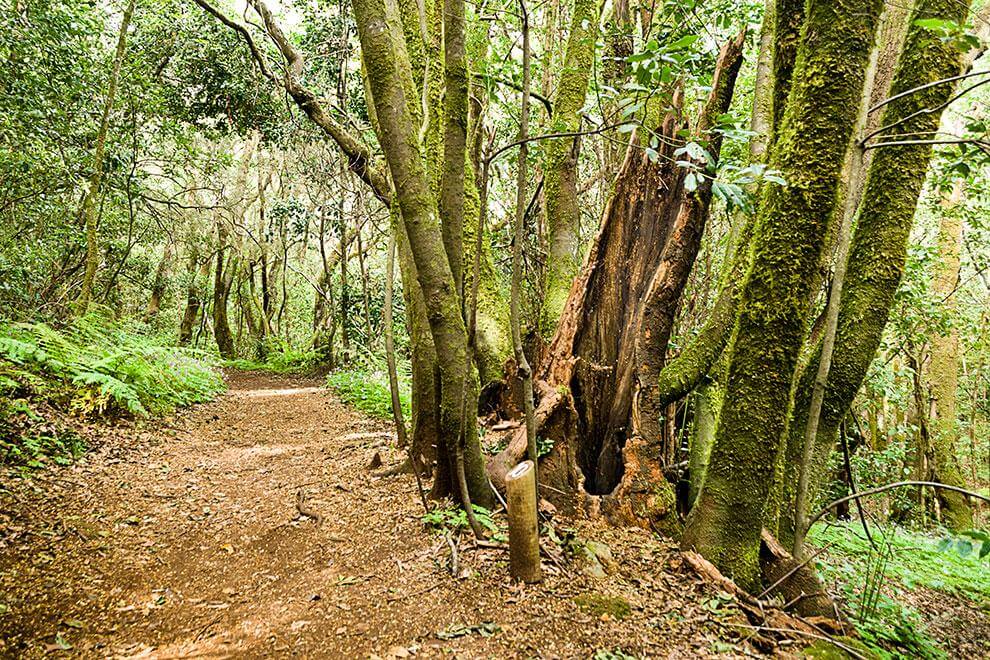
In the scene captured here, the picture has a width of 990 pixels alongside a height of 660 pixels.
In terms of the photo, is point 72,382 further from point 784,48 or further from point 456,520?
point 784,48

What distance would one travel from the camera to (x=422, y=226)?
12.3 ft

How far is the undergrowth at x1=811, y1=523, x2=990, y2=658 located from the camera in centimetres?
387

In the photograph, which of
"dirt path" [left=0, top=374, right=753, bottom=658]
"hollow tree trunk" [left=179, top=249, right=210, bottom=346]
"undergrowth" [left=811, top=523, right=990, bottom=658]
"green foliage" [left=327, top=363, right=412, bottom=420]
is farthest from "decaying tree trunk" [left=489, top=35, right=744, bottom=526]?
"hollow tree trunk" [left=179, top=249, right=210, bottom=346]

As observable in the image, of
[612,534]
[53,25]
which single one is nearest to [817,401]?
[612,534]

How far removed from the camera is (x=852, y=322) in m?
4.41

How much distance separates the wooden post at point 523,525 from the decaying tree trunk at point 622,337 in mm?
1225

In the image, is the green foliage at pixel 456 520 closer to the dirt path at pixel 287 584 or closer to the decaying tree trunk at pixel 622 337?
the dirt path at pixel 287 584

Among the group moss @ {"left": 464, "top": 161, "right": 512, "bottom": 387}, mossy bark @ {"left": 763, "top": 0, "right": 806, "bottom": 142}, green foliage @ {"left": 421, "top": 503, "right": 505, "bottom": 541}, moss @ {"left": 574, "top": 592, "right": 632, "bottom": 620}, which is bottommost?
moss @ {"left": 574, "top": 592, "right": 632, "bottom": 620}

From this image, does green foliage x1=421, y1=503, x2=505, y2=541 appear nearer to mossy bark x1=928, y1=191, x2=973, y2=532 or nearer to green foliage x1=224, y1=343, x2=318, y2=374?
mossy bark x1=928, y1=191, x2=973, y2=532

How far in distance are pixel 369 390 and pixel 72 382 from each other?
5.42 metres

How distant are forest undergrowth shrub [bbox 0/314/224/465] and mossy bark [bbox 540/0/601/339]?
5801 millimetres

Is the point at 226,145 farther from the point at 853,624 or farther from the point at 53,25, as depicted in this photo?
the point at 853,624

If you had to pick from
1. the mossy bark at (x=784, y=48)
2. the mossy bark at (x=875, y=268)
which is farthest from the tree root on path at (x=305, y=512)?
the mossy bark at (x=784, y=48)

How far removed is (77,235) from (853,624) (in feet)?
47.9
